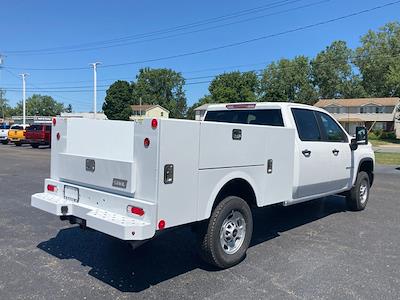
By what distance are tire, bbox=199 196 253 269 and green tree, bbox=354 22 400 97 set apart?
7667cm

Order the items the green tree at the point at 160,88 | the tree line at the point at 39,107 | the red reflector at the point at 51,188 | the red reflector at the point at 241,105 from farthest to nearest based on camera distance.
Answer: the tree line at the point at 39,107
the green tree at the point at 160,88
the red reflector at the point at 241,105
the red reflector at the point at 51,188

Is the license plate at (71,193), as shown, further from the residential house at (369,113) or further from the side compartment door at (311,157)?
the residential house at (369,113)

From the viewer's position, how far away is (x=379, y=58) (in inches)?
3039

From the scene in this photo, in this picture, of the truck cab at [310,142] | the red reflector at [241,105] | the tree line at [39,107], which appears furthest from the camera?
the tree line at [39,107]

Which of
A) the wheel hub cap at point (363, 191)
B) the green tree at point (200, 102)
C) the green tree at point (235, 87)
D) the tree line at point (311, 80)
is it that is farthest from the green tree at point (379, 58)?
the wheel hub cap at point (363, 191)

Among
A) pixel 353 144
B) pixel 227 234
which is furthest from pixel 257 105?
pixel 227 234

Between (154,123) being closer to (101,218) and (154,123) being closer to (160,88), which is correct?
(101,218)

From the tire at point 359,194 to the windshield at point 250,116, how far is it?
9.57ft

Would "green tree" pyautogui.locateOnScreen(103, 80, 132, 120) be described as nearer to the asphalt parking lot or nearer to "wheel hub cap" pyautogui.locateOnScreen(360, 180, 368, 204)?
"wheel hub cap" pyautogui.locateOnScreen(360, 180, 368, 204)

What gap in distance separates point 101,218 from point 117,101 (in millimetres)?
84902

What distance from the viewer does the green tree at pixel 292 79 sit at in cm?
8962

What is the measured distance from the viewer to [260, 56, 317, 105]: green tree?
8962cm

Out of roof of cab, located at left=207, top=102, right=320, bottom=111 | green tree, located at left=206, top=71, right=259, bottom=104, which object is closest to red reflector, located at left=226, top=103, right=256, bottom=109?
roof of cab, located at left=207, top=102, right=320, bottom=111

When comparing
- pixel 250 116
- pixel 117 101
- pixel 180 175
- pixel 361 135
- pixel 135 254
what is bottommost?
pixel 135 254
